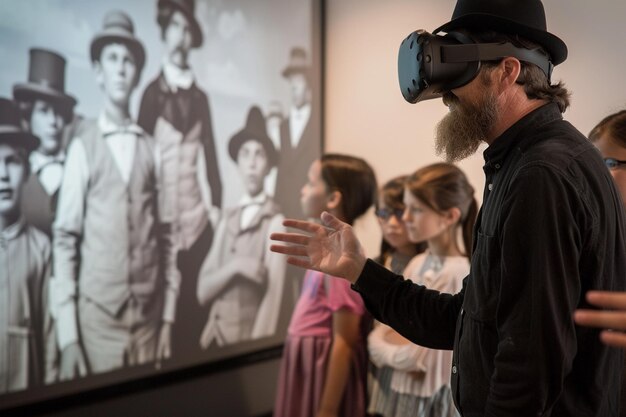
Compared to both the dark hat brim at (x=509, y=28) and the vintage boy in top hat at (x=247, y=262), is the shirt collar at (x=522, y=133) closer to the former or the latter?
the dark hat brim at (x=509, y=28)

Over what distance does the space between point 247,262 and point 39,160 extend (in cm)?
118

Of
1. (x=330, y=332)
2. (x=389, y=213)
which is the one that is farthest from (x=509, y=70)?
(x=330, y=332)

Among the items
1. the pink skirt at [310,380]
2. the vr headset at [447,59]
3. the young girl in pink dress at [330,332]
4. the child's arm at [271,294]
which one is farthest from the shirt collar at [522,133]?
the child's arm at [271,294]

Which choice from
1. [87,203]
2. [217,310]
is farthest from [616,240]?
[217,310]

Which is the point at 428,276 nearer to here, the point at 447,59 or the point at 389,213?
the point at 389,213

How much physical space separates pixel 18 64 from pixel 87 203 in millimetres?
587

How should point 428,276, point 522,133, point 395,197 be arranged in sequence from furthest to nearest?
point 395,197
point 428,276
point 522,133

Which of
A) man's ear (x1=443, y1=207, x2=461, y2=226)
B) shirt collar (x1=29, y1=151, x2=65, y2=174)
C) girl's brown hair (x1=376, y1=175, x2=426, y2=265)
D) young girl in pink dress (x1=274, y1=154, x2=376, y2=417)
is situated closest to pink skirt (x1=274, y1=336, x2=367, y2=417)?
young girl in pink dress (x1=274, y1=154, x2=376, y2=417)

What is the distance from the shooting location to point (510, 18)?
118 cm

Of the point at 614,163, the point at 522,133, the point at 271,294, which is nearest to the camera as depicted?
the point at 522,133

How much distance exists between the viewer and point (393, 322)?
141 cm

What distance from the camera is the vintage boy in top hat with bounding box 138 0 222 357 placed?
278 cm

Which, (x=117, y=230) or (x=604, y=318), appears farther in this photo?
(x=117, y=230)

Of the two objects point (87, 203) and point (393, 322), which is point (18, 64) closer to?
point (87, 203)
